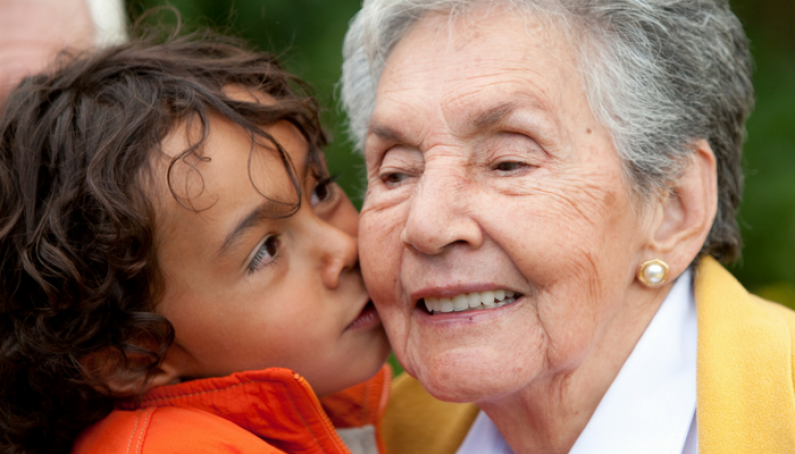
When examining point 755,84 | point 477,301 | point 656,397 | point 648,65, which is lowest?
point 755,84

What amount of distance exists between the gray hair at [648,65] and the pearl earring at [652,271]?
23 cm

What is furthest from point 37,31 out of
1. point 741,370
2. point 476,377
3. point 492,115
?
point 741,370

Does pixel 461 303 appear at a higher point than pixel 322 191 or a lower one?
lower

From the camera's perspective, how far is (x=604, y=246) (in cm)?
196

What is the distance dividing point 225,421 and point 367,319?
0.58m

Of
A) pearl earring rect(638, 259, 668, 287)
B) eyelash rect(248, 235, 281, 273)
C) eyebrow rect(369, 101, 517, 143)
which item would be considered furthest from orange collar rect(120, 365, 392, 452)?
pearl earring rect(638, 259, 668, 287)

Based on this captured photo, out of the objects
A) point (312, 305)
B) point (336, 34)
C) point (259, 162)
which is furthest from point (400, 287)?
point (336, 34)

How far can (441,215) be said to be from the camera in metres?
1.93

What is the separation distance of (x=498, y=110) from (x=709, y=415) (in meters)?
0.99

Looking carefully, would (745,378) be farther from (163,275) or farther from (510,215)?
(163,275)

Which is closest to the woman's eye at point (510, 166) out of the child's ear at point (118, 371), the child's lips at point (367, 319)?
the child's lips at point (367, 319)

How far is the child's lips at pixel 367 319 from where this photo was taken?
2387 millimetres

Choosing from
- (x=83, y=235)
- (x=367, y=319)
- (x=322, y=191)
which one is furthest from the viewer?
(x=322, y=191)

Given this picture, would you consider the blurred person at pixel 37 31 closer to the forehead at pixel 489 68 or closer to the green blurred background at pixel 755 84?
the green blurred background at pixel 755 84
